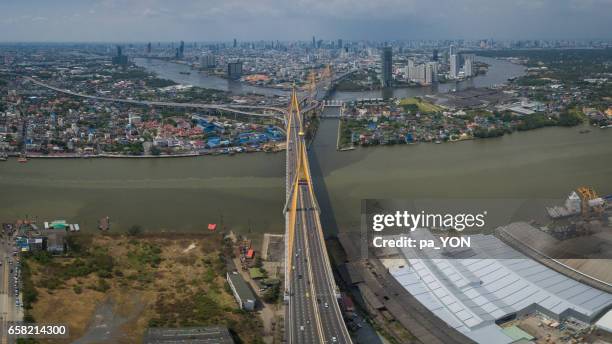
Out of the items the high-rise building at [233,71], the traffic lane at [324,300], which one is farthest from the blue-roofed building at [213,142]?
the high-rise building at [233,71]

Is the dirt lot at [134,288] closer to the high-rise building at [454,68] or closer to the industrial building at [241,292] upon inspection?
the industrial building at [241,292]

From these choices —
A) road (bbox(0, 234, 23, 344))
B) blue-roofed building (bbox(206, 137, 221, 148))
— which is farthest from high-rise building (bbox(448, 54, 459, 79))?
road (bbox(0, 234, 23, 344))

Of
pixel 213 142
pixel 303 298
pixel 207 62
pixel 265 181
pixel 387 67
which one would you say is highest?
pixel 207 62

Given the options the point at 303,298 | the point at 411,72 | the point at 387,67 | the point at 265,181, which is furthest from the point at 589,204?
→ the point at 411,72

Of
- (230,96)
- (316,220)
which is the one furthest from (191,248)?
(230,96)

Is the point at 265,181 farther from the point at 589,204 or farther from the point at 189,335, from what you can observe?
the point at 189,335

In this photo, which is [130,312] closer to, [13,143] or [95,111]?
[13,143]
